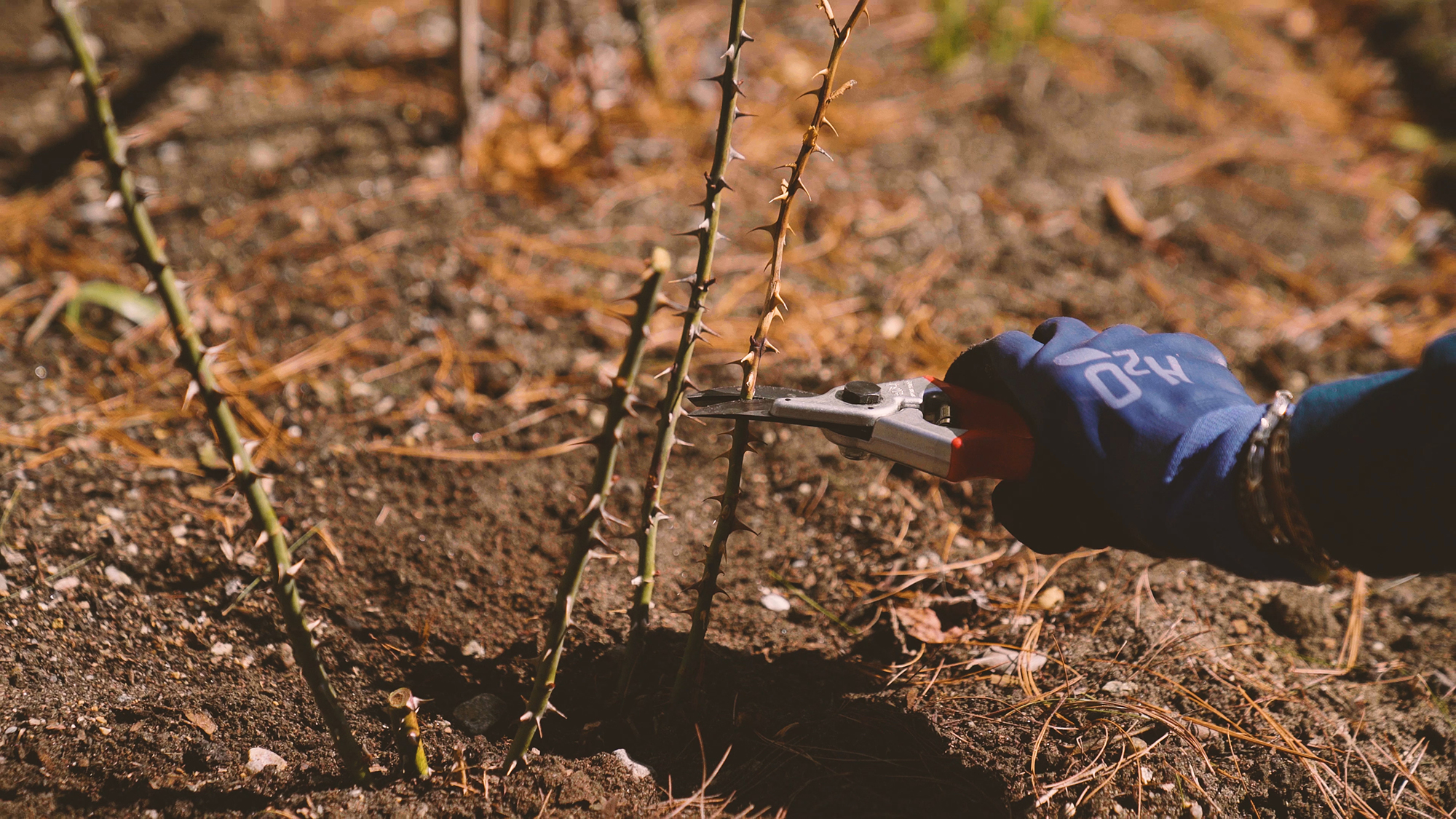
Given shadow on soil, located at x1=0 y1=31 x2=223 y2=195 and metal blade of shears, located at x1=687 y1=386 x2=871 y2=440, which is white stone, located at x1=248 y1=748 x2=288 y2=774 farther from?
shadow on soil, located at x1=0 y1=31 x2=223 y2=195

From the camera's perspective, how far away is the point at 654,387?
2.27 m

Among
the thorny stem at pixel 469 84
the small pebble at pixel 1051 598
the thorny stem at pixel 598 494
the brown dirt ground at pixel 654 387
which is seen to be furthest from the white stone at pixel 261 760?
the thorny stem at pixel 469 84

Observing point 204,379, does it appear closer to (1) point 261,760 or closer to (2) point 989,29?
(1) point 261,760

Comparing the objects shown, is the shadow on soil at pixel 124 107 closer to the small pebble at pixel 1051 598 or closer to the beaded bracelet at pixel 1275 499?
the small pebble at pixel 1051 598

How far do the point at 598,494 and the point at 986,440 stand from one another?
595 millimetres

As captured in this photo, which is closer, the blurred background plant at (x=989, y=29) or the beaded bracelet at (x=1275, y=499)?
the beaded bracelet at (x=1275, y=499)

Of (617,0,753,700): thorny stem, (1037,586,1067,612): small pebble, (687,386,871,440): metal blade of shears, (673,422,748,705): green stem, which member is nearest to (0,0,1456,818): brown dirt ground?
(1037,586,1067,612): small pebble

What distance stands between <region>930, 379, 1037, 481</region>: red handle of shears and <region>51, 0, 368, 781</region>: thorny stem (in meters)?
0.92

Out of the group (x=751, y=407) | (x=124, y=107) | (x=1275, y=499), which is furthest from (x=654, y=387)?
(x=124, y=107)

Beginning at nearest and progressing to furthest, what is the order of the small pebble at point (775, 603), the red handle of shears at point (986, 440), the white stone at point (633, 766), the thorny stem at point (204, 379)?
the thorny stem at point (204, 379), the red handle of shears at point (986, 440), the white stone at point (633, 766), the small pebble at point (775, 603)

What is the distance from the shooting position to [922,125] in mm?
3236

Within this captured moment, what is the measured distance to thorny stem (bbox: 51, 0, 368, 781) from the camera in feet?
2.81

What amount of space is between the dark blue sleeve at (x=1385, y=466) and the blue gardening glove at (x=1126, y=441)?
7 centimetres

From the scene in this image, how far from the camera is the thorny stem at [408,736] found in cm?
123
